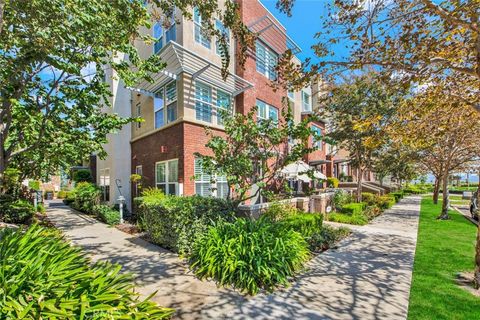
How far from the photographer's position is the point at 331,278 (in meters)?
5.66

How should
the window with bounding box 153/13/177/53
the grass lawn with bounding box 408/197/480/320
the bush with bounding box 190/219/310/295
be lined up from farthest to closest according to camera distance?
the window with bounding box 153/13/177/53
the bush with bounding box 190/219/310/295
the grass lawn with bounding box 408/197/480/320

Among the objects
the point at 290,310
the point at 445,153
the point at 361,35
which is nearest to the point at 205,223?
the point at 290,310

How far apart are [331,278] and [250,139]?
420 centimetres

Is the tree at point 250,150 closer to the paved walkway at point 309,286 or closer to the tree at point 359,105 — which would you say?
the paved walkway at point 309,286

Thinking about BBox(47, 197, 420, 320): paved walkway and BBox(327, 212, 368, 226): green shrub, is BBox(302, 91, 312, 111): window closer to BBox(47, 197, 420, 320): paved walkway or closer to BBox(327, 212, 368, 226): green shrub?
BBox(327, 212, 368, 226): green shrub

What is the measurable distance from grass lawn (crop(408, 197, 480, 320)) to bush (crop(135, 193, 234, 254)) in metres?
4.74

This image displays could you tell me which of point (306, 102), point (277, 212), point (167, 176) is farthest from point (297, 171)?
point (306, 102)

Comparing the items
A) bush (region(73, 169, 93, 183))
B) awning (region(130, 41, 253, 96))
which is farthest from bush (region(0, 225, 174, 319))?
bush (region(73, 169, 93, 183))

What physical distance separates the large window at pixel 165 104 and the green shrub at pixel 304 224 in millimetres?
6938

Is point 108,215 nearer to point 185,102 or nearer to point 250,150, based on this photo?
point 185,102

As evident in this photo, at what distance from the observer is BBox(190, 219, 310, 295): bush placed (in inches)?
207

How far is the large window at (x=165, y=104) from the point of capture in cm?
1160

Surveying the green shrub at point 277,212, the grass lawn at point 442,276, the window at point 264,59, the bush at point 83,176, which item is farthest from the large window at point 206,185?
the bush at point 83,176

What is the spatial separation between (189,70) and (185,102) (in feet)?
4.59
